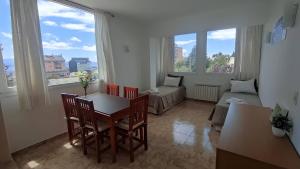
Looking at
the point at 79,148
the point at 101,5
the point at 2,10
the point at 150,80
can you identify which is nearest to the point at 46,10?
the point at 2,10

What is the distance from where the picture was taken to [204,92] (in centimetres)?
451

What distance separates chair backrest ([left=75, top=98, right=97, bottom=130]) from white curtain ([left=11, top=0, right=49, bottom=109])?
0.87m

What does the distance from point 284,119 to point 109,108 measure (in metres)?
1.87

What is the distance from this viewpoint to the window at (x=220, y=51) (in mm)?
4094

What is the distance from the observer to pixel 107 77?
3.53 metres

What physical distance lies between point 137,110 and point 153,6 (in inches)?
94.1

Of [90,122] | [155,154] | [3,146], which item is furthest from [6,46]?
[155,154]

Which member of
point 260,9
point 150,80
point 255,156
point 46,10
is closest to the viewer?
point 255,156

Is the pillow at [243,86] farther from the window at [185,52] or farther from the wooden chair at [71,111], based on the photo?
the wooden chair at [71,111]

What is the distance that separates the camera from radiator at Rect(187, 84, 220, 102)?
4348mm

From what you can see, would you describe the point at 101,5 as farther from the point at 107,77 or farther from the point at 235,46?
the point at 235,46

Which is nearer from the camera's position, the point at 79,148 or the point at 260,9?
the point at 79,148

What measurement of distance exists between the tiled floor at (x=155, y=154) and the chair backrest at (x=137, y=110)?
513 mm

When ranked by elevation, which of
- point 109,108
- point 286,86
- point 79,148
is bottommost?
point 79,148
